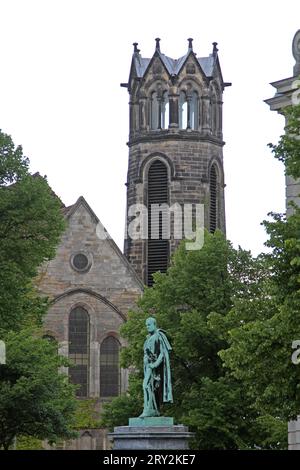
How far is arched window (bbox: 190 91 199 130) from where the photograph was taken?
77938 mm

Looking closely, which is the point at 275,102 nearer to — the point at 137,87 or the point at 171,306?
the point at 171,306

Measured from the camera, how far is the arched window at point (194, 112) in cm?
7794

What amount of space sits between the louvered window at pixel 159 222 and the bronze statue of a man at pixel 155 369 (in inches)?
1537

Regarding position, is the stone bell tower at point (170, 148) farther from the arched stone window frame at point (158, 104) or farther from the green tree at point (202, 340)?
the green tree at point (202, 340)

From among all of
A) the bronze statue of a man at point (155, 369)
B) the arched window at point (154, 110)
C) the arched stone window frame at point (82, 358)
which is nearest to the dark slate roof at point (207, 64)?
the arched window at point (154, 110)

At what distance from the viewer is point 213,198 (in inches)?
3034

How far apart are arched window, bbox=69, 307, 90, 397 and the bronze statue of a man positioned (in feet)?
110

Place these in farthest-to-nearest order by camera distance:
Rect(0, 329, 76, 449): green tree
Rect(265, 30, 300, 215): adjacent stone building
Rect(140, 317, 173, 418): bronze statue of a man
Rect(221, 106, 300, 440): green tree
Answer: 1. Rect(0, 329, 76, 449): green tree
2. Rect(265, 30, 300, 215): adjacent stone building
3. Rect(140, 317, 173, 418): bronze statue of a man
4. Rect(221, 106, 300, 440): green tree

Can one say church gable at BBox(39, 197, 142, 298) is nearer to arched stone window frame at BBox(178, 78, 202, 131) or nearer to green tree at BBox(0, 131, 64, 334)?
arched stone window frame at BBox(178, 78, 202, 131)

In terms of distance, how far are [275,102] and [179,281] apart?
1256 cm

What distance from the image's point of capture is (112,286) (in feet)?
233

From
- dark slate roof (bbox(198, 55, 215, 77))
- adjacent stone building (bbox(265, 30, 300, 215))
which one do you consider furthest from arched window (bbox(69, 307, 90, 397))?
adjacent stone building (bbox(265, 30, 300, 215))

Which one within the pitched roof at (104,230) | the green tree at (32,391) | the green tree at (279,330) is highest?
the pitched roof at (104,230)

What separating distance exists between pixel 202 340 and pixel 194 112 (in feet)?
99.7
